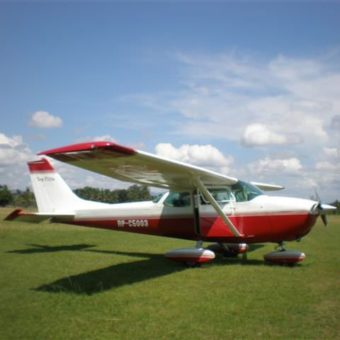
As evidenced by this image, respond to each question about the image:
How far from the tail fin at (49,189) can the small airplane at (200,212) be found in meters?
0.80

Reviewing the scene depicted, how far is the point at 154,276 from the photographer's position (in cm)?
866

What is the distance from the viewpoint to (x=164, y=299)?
6.58 meters

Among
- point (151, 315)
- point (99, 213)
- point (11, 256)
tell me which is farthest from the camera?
point (99, 213)

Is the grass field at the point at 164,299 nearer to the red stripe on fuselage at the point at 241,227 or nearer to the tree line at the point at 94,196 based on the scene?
the red stripe on fuselage at the point at 241,227

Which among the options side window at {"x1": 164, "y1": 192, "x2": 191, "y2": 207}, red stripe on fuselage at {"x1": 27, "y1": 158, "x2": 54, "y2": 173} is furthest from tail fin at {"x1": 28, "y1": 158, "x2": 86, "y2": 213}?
side window at {"x1": 164, "y1": 192, "x2": 191, "y2": 207}

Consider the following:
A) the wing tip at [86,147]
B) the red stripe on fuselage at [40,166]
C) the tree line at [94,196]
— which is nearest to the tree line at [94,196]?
the tree line at [94,196]

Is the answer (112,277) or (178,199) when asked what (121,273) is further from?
(178,199)

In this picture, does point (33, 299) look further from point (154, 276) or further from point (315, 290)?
point (315, 290)

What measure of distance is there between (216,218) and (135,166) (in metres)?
3.15

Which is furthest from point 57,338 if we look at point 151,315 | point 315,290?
point 315,290

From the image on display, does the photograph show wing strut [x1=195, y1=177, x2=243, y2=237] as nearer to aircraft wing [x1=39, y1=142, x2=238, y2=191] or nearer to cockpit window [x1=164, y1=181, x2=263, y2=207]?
aircraft wing [x1=39, y1=142, x2=238, y2=191]

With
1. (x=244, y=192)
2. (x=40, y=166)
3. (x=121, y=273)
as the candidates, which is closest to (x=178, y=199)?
(x=244, y=192)

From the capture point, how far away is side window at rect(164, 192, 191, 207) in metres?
11.0

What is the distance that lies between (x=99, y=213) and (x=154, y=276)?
4.36 meters
